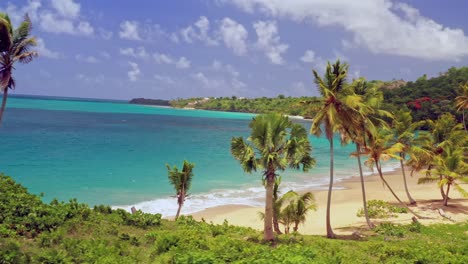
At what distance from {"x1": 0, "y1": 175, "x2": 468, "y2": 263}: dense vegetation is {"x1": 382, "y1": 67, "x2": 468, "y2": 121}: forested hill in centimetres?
8850

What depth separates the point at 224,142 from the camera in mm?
74500

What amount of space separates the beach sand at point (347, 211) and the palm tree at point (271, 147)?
29.3ft

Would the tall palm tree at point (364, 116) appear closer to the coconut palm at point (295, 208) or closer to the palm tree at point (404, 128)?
the coconut palm at point (295, 208)

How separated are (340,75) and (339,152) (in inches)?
2099

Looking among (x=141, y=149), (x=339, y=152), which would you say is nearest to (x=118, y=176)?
(x=141, y=149)

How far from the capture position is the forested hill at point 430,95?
324ft

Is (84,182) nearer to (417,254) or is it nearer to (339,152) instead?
(417,254)

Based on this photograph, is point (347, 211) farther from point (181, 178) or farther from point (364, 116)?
point (181, 178)

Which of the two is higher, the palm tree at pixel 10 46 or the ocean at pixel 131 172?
the palm tree at pixel 10 46

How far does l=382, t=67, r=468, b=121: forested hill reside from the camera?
98.8 m

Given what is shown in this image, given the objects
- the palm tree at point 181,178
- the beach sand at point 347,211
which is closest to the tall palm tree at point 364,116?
the beach sand at point 347,211

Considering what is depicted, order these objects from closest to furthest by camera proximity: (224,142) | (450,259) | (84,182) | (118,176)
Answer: (450,259)
(84,182)
(118,176)
(224,142)

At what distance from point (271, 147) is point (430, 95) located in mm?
112021

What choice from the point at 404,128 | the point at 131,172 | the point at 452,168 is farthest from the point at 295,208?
the point at 131,172
